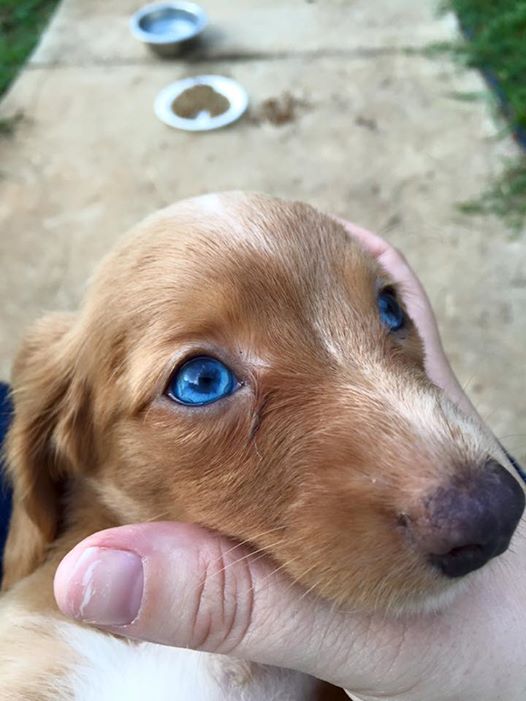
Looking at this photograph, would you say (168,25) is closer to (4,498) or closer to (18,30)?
(18,30)

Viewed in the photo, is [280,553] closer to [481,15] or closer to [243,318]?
[243,318]

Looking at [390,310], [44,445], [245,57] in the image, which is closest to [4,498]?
[44,445]

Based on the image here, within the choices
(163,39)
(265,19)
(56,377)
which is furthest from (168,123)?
(56,377)

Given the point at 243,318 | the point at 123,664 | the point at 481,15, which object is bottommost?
the point at 481,15

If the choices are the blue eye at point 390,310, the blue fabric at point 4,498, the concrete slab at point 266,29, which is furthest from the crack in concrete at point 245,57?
the blue eye at point 390,310

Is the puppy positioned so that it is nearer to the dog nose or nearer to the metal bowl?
the dog nose

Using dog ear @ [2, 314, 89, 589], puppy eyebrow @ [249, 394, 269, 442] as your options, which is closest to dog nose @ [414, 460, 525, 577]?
puppy eyebrow @ [249, 394, 269, 442]
